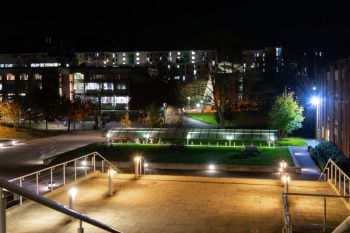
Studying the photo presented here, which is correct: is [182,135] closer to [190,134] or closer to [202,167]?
[190,134]

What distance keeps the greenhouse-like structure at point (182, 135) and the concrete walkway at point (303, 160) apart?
2.95 meters

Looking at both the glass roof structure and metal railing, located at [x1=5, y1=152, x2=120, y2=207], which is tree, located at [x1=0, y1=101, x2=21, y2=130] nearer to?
the glass roof structure

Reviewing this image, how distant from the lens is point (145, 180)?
15.9 m

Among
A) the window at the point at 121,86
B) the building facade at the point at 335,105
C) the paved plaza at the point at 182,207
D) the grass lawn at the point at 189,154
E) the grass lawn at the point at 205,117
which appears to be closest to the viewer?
the paved plaza at the point at 182,207

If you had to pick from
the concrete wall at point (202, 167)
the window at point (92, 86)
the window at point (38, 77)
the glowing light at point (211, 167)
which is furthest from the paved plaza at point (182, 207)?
the window at point (38, 77)

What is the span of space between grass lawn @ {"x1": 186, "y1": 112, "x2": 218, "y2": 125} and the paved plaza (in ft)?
160

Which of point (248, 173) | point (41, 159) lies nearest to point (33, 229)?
point (248, 173)

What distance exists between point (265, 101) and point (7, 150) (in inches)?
1588

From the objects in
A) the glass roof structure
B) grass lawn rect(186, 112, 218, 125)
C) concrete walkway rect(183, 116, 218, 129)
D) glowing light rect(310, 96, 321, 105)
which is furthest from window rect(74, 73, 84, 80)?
glowing light rect(310, 96, 321, 105)

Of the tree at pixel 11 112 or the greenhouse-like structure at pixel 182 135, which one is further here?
the tree at pixel 11 112

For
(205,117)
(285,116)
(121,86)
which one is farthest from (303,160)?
(121,86)

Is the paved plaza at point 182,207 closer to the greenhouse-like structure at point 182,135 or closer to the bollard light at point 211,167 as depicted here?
the bollard light at point 211,167

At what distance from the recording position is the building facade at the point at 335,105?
29.3 m

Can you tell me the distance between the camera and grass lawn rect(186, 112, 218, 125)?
2537 inches
